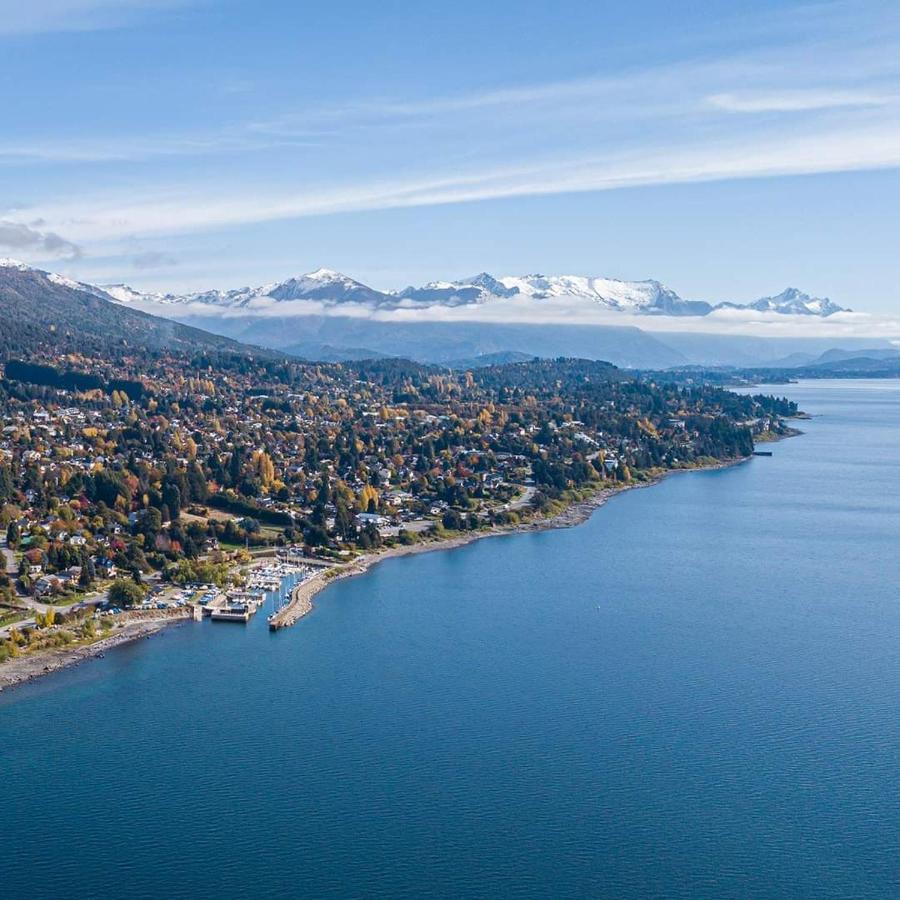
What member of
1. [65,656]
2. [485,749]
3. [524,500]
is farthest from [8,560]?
[524,500]

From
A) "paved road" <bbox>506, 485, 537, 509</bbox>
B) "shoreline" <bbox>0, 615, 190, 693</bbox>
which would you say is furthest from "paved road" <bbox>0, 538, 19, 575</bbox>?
"paved road" <bbox>506, 485, 537, 509</bbox>

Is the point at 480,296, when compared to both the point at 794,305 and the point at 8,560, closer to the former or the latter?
the point at 794,305

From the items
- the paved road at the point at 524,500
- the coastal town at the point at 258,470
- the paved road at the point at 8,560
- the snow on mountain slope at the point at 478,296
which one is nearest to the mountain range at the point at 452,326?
the snow on mountain slope at the point at 478,296

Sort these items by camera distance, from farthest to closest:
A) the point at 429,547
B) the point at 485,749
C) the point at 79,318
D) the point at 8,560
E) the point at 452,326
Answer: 1. the point at 452,326
2. the point at 79,318
3. the point at 429,547
4. the point at 8,560
5. the point at 485,749

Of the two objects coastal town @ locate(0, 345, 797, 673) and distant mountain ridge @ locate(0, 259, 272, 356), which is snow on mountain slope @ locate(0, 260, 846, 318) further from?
coastal town @ locate(0, 345, 797, 673)

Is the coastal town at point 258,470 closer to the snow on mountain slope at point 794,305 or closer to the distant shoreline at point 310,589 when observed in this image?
the distant shoreline at point 310,589

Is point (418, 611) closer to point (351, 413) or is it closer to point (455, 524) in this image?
point (455, 524)
